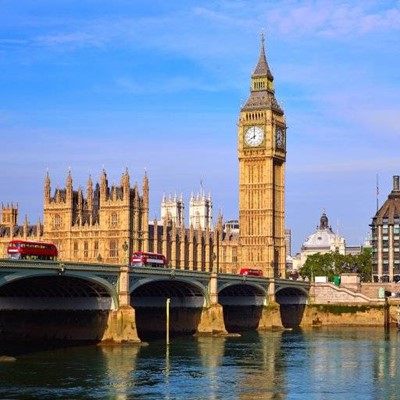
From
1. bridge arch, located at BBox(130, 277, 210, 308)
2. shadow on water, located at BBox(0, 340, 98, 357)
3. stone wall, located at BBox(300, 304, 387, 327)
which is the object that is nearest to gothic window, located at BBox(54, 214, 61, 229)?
stone wall, located at BBox(300, 304, 387, 327)

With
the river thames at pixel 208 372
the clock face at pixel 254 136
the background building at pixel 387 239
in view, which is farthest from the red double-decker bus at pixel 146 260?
the background building at pixel 387 239

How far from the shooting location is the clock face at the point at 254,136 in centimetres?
17625

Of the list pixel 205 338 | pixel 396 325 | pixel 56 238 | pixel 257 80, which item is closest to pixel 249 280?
pixel 205 338

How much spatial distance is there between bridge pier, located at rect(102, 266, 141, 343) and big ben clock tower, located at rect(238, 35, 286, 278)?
83350 millimetres

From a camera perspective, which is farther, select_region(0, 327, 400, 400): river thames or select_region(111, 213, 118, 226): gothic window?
select_region(111, 213, 118, 226): gothic window

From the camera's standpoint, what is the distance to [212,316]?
110 m

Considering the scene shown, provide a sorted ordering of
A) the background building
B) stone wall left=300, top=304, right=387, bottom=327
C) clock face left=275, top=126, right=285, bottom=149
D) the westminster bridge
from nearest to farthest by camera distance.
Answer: the westminster bridge → stone wall left=300, top=304, right=387, bottom=327 → clock face left=275, top=126, right=285, bottom=149 → the background building

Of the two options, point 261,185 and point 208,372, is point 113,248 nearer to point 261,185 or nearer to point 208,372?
point 261,185

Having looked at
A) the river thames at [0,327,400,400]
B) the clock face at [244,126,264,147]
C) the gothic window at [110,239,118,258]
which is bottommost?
the river thames at [0,327,400,400]

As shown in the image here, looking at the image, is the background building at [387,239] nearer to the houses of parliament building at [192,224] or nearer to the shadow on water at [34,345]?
the houses of parliament building at [192,224]

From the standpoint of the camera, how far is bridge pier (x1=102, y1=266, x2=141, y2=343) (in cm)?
8981

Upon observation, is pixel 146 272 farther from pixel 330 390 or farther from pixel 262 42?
pixel 262 42

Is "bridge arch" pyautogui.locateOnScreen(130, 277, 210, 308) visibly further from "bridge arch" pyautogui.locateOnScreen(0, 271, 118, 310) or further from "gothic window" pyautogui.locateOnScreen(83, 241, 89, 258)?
"gothic window" pyautogui.locateOnScreen(83, 241, 89, 258)

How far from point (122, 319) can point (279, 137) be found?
3674 inches
